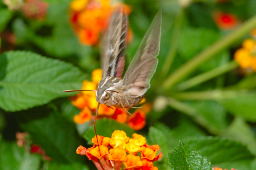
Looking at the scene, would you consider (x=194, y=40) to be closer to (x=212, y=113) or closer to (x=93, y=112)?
(x=212, y=113)

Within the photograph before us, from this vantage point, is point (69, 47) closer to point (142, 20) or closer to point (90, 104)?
point (142, 20)

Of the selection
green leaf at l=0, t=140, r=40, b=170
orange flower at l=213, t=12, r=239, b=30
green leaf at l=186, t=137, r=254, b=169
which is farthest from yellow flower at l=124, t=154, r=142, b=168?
orange flower at l=213, t=12, r=239, b=30

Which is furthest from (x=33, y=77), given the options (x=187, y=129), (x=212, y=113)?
(x=212, y=113)

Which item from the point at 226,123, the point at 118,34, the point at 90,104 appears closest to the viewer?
the point at 118,34

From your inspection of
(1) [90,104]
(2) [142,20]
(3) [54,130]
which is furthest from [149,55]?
(2) [142,20]

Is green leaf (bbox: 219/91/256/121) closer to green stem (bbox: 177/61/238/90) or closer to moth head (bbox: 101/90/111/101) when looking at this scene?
green stem (bbox: 177/61/238/90)

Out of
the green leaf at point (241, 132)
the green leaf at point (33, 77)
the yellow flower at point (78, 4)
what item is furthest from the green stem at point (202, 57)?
the green leaf at point (33, 77)
